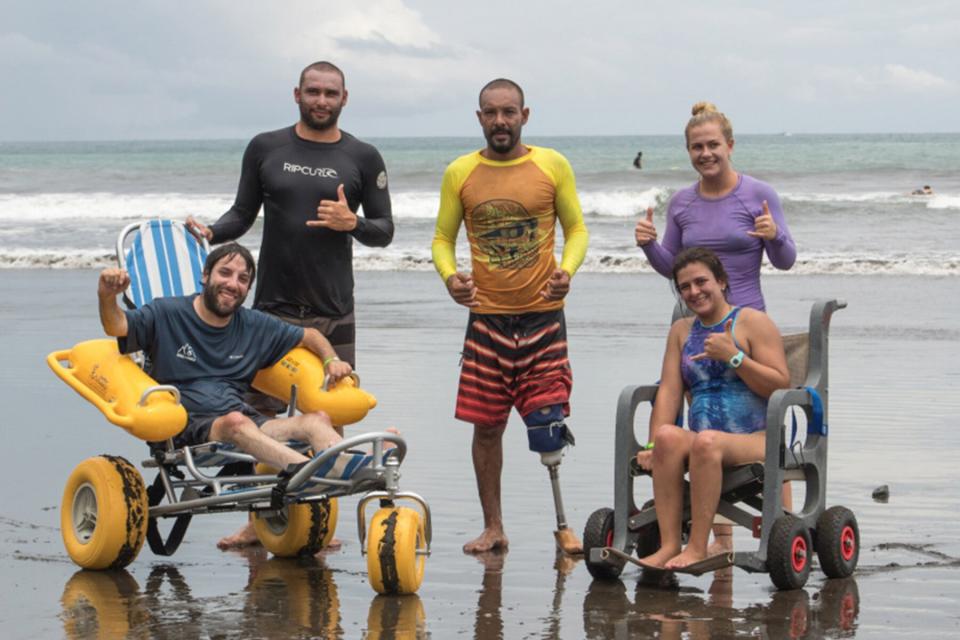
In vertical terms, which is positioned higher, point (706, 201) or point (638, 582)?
point (706, 201)

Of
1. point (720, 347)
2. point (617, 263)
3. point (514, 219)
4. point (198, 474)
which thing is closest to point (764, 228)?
point (720, 347)

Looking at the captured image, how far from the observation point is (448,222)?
6.62 m

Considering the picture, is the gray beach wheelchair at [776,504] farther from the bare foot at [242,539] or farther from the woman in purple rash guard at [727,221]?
the bare foot at [242,539]

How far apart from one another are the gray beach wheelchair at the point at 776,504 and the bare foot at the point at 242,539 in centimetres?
157

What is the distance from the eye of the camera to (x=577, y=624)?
514 centimetres

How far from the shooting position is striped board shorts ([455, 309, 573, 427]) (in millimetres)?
6496

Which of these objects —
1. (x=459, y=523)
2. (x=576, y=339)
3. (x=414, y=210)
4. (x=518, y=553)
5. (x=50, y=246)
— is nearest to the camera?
(x=518, y=553)

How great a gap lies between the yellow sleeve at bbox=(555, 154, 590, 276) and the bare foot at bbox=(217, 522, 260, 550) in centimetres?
172

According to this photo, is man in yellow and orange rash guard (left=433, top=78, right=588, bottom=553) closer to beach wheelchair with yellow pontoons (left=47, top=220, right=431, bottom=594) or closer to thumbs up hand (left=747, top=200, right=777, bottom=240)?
beach wheelchair with yellow pontoons (left=47, top=220, right=431, bottom=594)

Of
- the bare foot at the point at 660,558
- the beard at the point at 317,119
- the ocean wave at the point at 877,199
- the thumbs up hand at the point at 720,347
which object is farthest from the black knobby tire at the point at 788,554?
the ocean wave at the point at 877,199

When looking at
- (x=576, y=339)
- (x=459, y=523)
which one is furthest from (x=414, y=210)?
(x=459, y=523)

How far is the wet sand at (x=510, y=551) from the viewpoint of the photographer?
16.9ft

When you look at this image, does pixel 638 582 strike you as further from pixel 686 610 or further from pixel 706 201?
pixel 706 201

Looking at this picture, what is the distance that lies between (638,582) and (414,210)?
27608 millimetres
